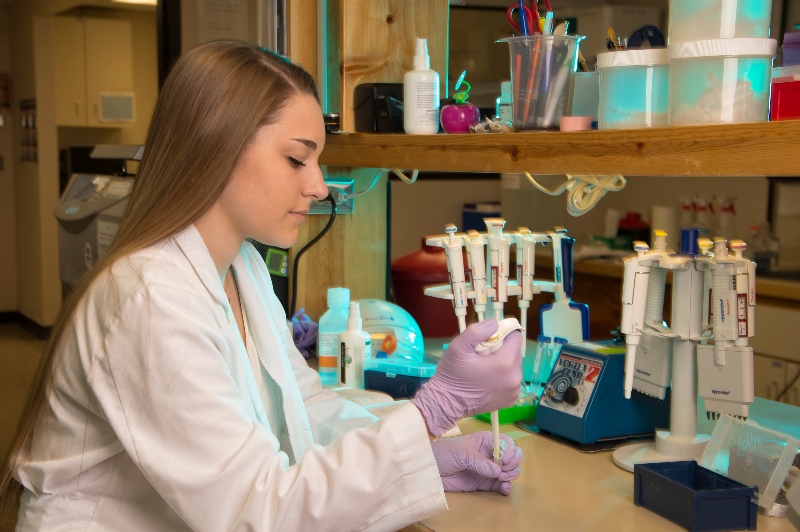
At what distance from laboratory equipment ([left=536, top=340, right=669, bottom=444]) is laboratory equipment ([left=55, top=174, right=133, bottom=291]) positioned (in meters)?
1.51

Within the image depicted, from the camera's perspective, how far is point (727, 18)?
49.9 inches

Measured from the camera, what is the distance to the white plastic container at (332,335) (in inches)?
84.0

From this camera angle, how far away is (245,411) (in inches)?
46.8

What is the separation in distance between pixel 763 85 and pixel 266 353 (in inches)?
37.6

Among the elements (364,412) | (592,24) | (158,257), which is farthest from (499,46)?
(158,257)

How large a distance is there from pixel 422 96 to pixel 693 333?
Result: 851 mm

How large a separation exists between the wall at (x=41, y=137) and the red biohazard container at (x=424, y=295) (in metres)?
4.75

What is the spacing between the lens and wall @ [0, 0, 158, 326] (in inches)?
262

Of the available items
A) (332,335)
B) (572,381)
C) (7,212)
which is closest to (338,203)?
(332,335)

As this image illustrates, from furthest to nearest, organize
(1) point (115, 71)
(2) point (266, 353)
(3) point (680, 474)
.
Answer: (1) point (115, 71) < (2) point (266, 353) < (3) point (680, 474)

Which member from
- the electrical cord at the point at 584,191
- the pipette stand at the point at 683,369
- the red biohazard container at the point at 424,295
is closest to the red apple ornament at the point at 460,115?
the electrical cord at the point at 584,191

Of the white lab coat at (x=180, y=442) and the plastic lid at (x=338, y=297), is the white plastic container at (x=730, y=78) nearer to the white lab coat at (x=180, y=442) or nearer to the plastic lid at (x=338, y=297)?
the white lab coat at (x=180, y=442)

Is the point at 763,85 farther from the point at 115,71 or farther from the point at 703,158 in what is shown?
the point at 115,71

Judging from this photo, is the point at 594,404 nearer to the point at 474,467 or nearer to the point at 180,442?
the point at 474,467
